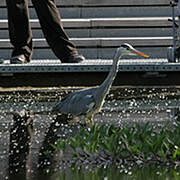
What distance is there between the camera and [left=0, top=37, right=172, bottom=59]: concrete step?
12.4 m

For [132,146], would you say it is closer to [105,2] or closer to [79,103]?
[79,103]

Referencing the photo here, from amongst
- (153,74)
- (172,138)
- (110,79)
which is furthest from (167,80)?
(172,138)

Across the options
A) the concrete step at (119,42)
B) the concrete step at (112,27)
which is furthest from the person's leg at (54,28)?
the concrete step at (112,27)

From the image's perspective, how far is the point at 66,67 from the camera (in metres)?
10.3

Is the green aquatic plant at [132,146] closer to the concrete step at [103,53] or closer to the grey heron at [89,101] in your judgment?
the grey heron at [89,101]

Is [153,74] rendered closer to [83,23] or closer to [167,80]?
[167,80]

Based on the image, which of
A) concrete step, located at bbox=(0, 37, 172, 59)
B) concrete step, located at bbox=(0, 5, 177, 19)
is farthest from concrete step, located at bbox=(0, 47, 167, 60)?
concrete step, located at bbox=(0, 5, 177, 19)

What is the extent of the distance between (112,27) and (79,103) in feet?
17.4

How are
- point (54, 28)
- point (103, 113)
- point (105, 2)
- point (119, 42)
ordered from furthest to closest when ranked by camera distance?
point (105, 2), point (119, 42), point (54, 28), point (103, 113)

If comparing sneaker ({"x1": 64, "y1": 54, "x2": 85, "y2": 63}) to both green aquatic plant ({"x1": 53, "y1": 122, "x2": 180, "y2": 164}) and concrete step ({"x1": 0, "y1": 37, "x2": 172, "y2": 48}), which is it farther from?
green aquatic plant ({"x1": 53, "y1": 122, "x2": 180, "y2": 164})

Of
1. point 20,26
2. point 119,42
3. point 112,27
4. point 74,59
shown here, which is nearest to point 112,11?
point 112,27

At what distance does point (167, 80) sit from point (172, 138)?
4567 mm

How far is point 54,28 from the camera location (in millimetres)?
10602

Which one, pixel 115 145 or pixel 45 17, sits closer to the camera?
pixel 115 145
